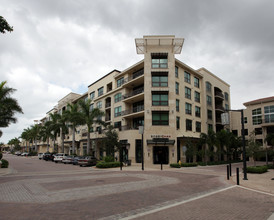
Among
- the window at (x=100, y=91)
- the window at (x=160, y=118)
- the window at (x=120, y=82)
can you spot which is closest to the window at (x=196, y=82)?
the window at (x=160, y=118)

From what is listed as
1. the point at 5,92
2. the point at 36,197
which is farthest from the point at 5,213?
the point at 5,92

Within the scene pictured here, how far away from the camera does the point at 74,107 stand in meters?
42.4

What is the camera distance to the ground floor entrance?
106 ft

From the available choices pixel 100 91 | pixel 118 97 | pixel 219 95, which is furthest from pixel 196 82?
pixel 100 91

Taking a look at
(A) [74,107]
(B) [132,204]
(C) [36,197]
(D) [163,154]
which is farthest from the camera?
(A) [74,107]

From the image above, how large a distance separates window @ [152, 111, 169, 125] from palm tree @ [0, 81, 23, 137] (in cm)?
1890

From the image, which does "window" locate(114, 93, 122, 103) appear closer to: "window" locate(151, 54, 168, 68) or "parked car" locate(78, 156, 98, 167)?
"window" locate(151, 54, 168, 68)

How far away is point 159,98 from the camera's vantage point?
111 feet

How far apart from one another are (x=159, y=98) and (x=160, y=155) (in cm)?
915

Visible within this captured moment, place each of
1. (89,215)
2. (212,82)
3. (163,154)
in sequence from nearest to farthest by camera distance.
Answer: (89,215), (163,154), (212,82)

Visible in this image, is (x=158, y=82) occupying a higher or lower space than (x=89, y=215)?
higher

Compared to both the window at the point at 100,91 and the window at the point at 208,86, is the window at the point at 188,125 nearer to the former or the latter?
the window at the point at 208,86

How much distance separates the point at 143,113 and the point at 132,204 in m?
26.5

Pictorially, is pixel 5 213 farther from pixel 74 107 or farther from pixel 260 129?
pixel 260 129
